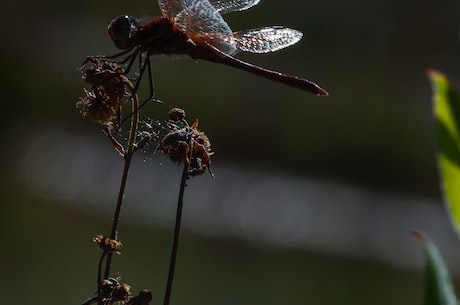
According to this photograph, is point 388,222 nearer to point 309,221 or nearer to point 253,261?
point 309,221

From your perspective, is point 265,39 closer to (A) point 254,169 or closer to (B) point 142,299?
(B) point 142,299

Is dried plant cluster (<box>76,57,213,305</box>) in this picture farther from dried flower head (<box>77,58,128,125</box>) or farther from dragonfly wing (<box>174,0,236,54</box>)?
dragonfly wing (<box>174,0,236,54</box>)

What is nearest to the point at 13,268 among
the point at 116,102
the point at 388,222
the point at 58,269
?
the point at 58,269

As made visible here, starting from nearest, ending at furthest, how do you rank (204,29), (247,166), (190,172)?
1. (190,172)
2. (204,29)
3. (247,166)

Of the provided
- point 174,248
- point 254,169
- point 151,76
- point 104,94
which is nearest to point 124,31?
point 151,76

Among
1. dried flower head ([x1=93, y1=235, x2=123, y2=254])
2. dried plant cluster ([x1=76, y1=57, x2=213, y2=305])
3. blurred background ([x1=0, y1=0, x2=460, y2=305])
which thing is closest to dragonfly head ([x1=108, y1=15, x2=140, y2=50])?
dried plant cluster ([x1=76, y1=57, x2=213, y2=305])

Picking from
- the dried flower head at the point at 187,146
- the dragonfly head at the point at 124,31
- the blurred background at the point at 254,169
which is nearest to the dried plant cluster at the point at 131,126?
the dried flower head at the point at 187,146
